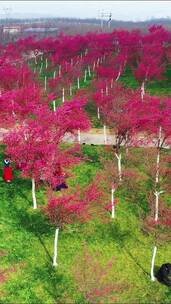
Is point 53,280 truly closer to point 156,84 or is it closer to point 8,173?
point 8,173

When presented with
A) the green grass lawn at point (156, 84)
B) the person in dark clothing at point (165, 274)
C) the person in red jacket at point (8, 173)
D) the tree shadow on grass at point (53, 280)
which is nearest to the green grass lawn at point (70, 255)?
the tree shadow on grass at point (53, 280)

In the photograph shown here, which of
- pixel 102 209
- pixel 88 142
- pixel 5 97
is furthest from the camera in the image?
pixel 88 142

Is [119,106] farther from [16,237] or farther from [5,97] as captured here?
[16,237]

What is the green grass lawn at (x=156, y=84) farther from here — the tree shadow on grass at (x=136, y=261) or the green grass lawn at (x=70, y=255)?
the tree shadow on grass at (x=136, y=261)

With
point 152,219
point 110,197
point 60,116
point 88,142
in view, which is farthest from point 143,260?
point 88,142

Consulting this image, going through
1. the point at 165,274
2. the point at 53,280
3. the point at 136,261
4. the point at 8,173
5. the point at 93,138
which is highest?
the point at 8,173

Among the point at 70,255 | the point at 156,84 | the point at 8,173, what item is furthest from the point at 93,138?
the point at 156,84

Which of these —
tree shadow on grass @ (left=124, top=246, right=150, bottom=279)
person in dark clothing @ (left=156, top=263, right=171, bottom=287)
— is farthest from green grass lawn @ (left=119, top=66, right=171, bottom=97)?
person in dark clothing @ (left=156, top=263, right=171, bottom=287)

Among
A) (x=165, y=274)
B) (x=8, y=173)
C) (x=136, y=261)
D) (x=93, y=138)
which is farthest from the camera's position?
(x=93, y=138)

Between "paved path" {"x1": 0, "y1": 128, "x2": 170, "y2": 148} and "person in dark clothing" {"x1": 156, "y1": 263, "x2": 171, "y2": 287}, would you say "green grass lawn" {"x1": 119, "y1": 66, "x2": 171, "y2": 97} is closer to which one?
"paved path" {"x1": 0, "y1": 128, "x2": 170, "y2": 148}
